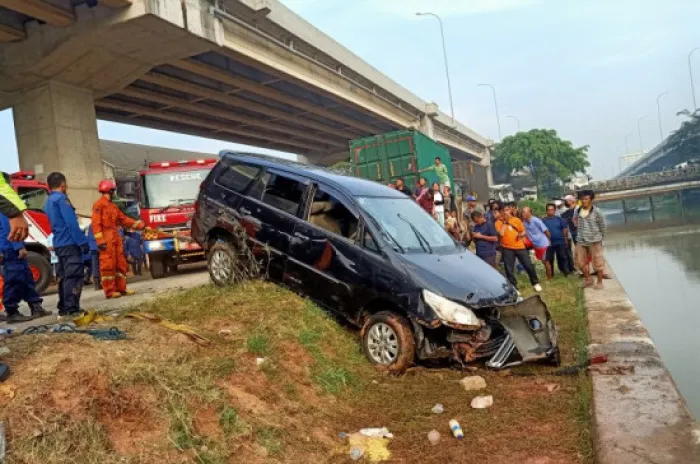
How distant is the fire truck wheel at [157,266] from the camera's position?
1090 centimetres

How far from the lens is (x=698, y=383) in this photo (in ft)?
19.9

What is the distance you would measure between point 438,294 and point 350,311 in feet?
3.18

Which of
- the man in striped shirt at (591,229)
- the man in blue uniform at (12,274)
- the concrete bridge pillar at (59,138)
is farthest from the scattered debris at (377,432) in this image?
the concrete bridge pillar at (59,138)

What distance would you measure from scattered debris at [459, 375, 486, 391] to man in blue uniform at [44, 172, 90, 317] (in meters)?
4.37

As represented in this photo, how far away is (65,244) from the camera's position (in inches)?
241

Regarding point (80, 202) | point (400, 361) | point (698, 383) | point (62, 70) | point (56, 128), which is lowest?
point (698, 383)

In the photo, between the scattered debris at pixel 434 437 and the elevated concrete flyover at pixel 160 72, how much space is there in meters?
11.6

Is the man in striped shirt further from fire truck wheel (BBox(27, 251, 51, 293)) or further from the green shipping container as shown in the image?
fire truck wheel (BBox(27, 251, 51, 293))

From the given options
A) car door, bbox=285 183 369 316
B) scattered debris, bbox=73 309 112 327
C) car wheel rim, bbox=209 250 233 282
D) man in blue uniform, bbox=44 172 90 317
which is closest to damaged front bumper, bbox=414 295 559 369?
car door, bbox=285 183 369 316

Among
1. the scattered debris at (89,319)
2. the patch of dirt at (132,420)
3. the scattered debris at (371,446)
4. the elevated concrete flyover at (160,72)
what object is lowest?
the scattered debris at (371,446)

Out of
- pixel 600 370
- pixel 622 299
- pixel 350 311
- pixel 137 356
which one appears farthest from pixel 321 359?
pixel 622 299

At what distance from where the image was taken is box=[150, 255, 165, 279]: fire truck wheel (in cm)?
1090

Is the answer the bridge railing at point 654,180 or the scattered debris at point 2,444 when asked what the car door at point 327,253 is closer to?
the scattered debris at point 2,444

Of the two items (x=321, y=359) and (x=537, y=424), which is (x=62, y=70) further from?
(x=537, y=424)
